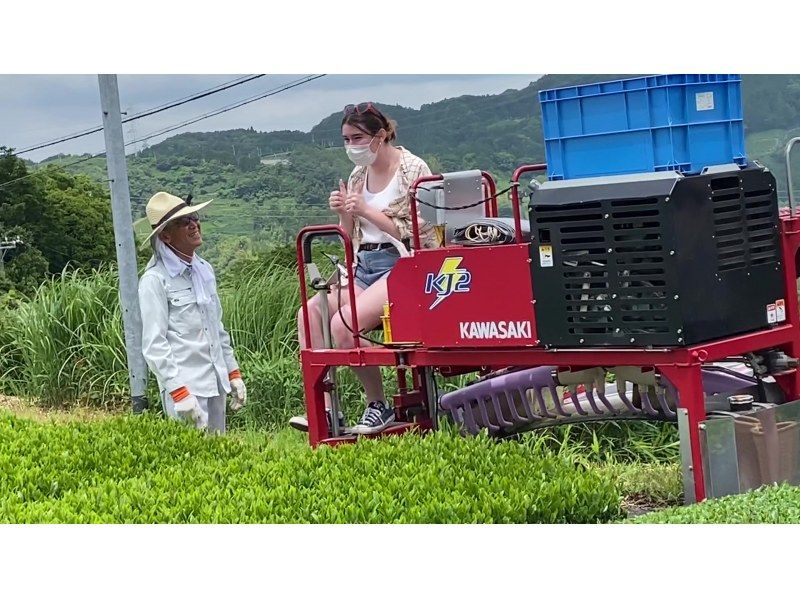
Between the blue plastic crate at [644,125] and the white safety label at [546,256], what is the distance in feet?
1.30

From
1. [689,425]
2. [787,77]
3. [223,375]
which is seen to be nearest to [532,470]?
[689,425]

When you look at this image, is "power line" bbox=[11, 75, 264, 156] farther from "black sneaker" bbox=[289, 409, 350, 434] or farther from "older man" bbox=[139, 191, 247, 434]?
"black sneaker" bbox=[289, 409, 350, 434]

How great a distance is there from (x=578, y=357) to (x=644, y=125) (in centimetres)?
118

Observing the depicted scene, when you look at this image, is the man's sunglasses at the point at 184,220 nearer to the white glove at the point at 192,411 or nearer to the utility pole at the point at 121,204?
the white glove at the point at 192,411

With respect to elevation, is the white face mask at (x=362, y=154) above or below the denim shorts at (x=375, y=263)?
above

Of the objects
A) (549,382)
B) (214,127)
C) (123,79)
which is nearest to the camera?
(549,382)

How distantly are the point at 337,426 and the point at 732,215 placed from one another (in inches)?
108

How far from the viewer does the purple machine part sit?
6.84 m

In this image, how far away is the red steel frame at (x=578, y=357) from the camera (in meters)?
6.02

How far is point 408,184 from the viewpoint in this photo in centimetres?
734

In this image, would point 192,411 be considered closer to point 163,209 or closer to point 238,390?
point 238,390

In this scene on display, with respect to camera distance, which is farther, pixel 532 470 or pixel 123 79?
pixel 123 79

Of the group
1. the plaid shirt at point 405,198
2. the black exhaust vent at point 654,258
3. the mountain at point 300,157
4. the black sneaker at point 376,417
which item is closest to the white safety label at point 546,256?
the black exhaust vent at point 654,258

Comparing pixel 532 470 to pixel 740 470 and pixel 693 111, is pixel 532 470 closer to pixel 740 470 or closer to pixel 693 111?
pixel 740 470
